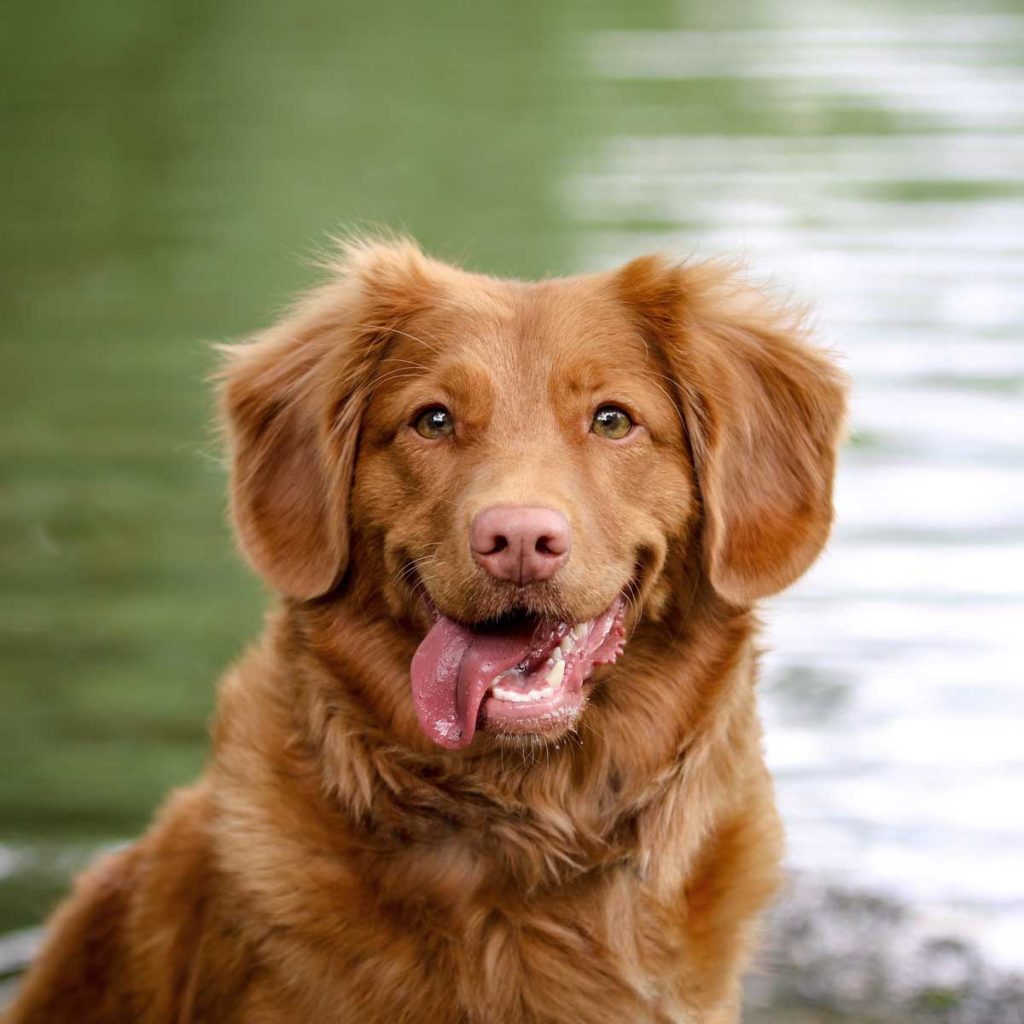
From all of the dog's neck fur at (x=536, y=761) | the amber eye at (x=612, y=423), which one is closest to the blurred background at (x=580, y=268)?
the amber eye at (x=612, y=423)

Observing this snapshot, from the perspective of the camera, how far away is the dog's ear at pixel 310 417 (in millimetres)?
3492

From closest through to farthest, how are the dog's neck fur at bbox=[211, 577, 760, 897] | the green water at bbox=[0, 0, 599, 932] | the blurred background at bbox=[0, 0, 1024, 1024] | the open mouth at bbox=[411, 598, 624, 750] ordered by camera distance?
the open mouth at bbox=[411, 598, 624, 750], the dog's neck fur at bbox=[211, 577, 760, 897], the blurred background at bbox=[0, 0, 1024, 1024], the green water at bbox=[0, 0, 599, 932]

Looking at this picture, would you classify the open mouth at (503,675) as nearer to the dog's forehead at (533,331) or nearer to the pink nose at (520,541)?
the pink nose at (520,541)

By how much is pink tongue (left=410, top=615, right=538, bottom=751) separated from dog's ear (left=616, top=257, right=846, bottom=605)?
47 centimetres

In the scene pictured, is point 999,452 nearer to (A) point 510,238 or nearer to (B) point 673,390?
(A) point 510,238

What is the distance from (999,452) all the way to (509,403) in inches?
195

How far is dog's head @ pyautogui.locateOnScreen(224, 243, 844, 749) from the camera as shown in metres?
3.19

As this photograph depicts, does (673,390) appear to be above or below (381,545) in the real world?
above

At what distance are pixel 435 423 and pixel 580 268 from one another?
A: 253 inches

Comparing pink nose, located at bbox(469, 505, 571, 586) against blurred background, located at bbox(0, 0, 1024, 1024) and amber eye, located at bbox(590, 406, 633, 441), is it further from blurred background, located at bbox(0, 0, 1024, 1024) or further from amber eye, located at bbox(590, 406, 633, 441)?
blurred background, located at bbox(0, 0, 1024, 1024)

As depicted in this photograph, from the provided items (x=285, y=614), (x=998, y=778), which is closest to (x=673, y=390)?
(x=285, y=614)

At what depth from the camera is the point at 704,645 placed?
3.51 m

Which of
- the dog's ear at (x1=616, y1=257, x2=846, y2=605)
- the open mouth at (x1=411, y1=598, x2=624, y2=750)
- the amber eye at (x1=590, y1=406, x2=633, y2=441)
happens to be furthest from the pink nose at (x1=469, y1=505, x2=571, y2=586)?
the dog's ear at (x1=616, y1=257, x2=846, y2=605)

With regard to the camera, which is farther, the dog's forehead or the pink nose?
the dog's forehead
